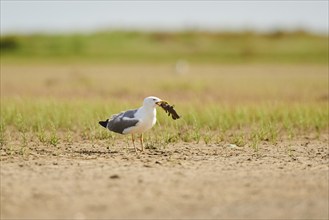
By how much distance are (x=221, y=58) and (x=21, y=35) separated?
18690mm

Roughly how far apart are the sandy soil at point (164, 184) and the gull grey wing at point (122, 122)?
349mm

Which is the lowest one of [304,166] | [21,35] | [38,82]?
[304,166]

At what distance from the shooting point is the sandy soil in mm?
7128

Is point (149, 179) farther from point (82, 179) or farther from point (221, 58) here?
point (221, 58)

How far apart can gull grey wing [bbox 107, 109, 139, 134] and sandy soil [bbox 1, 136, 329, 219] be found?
13.8 inches

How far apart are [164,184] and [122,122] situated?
247cm

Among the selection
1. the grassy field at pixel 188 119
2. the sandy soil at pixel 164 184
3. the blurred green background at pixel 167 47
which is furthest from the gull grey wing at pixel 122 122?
the blurred green background at pixel 167 47

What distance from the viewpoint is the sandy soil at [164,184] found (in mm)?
7128

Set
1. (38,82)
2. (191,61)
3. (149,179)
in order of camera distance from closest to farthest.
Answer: (149,179), (38,82), (191,61)

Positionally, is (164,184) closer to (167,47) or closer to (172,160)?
(172,160)

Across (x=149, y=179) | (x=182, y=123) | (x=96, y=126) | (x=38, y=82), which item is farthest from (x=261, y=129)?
(x=38, y=82)

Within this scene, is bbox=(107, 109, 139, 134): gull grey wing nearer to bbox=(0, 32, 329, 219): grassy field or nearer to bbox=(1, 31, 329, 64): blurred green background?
bbox=(0, 32, 329, 219): grassy field

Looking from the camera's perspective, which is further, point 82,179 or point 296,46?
point 296,46

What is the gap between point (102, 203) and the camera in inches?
288
